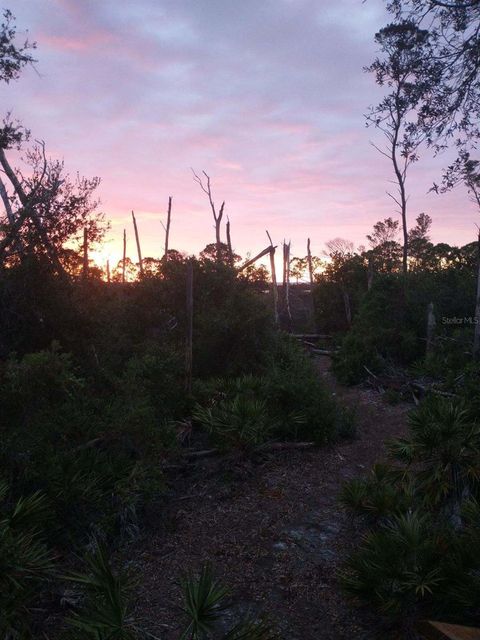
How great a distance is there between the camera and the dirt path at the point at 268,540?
502 centimetres

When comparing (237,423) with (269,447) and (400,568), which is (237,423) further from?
(400,568)

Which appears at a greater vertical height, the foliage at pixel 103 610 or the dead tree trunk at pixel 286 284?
the dead tree trunk at pixel 286 284

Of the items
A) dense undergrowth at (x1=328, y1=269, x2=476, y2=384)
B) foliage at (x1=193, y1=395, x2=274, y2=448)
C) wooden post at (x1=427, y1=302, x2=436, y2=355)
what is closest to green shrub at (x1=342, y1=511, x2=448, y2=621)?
foliage at (x1=193, y1=395, x2=274, y2=448)

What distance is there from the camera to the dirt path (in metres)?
5.02

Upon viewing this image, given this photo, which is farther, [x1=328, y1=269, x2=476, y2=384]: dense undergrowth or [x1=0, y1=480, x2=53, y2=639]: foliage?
[x1=328, y1=269, x2=476, y2=384]: dense undergrowth

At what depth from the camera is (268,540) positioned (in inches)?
254

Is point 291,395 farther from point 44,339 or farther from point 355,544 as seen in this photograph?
point 44,339

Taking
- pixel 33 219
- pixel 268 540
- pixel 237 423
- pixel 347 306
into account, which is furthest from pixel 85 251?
pixel 347 306

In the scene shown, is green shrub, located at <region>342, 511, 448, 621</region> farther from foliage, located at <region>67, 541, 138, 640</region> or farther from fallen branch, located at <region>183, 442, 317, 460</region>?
fallen branch, located at <region>183, 442, 317, 460</region>

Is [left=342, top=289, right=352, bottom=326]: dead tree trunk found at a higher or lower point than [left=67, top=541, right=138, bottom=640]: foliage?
higher

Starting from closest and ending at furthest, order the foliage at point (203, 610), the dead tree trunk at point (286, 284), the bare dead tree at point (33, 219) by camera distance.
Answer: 1. the foliage at point (203, 610)
2. the bare dead tree at point (33, 219)
3. the dead tree trunk at point (286, 284)

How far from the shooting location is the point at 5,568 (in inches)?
178

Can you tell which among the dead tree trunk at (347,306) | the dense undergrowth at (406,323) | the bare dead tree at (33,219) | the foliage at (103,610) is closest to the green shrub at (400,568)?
the foliage at (103,610)

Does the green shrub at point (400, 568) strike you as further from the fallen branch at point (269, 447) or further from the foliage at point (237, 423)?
the fallen branch at point (269, 447)
